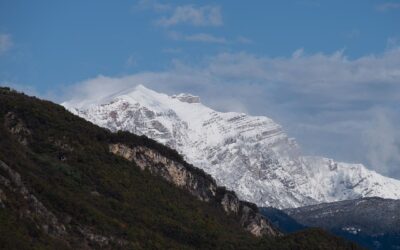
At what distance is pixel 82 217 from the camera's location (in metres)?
188

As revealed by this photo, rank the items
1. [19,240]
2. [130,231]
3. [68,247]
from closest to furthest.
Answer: [19,240] → [68,247] → [130,231]

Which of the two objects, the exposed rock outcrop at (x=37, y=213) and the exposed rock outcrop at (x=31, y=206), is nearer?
the exposed rock outcrop at (x=37, y=213)

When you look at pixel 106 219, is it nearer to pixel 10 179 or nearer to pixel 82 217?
pixel 82 217

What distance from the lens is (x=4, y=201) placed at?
165 metres

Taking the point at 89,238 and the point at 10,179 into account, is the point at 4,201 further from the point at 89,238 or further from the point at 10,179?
the point at 89,238

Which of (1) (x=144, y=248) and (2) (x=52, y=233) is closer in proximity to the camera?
(2) (x=52, y=233)

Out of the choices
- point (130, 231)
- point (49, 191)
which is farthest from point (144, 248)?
point (49, 191)

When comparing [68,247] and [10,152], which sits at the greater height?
[10,152]

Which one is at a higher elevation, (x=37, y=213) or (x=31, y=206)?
(x=31, y=206)

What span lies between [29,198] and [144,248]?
2778cm

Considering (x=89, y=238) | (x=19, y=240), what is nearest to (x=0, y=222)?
(x=19, y=240)

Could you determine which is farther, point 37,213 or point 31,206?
point 37,213

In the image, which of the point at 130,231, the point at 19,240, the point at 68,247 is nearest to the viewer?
the point at 19,240

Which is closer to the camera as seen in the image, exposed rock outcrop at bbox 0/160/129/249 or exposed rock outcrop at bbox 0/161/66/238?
exposed rock outcrop at bbox 0/160/129/249
